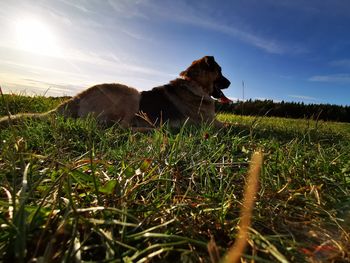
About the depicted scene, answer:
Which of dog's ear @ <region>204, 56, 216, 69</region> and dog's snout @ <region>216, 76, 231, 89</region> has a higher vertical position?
dog's ear @ <region>204, 56, 216, 69</region>

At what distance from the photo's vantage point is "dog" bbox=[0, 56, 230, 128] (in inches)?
266

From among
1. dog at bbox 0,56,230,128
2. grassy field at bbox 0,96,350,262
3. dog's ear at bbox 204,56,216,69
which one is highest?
dog's ear at bbox 204,56,216,69

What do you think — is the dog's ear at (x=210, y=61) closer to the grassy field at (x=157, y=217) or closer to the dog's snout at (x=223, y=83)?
the dog's snout at (x=223, y=83)

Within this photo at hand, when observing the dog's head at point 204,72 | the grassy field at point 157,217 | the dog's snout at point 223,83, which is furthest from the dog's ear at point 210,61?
the grassy field at point 157,217

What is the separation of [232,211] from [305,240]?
316 millimetres

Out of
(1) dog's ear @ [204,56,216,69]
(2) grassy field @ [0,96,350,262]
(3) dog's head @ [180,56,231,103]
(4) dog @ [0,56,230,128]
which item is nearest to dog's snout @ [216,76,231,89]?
(4) dog @ [0,56,230,128]

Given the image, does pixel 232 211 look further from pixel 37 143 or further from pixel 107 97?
pixel 107 97

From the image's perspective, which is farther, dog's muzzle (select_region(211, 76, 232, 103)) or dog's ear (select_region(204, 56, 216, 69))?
dog's muzzle (select_region(211, 76, 232, 103))

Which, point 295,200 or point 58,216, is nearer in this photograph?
point 58,216

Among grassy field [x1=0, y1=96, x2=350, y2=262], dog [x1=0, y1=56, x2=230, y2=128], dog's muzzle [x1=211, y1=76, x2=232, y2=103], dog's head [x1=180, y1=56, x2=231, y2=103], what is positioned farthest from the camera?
dog's muzzle [x1=211, y1=76, x2=232, y2=103]

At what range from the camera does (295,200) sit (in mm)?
1606

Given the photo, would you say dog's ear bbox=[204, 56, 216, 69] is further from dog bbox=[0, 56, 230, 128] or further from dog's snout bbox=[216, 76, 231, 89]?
dog's snout bbox=[216, 76, 231, 89]

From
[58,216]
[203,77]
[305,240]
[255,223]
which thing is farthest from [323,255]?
[203,77]

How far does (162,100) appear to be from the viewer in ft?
26.2
